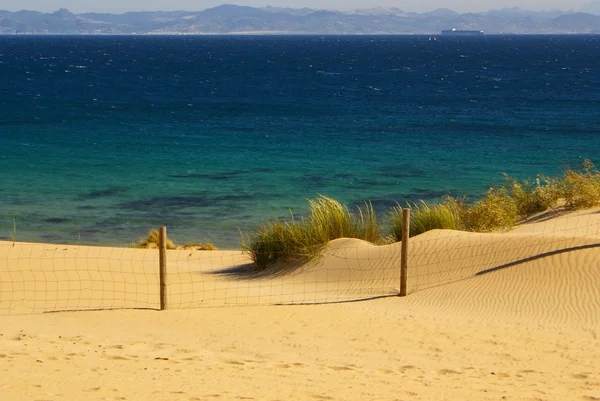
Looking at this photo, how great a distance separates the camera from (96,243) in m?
20.8

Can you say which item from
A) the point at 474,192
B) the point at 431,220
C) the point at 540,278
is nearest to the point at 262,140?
the point at 474,192

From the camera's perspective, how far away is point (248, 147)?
36.8 metres

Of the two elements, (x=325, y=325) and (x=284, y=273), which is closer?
(x=325, y=325)

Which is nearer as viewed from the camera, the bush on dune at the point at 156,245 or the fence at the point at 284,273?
the fence at the point at 284,273

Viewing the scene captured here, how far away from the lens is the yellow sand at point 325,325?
27.1 ft

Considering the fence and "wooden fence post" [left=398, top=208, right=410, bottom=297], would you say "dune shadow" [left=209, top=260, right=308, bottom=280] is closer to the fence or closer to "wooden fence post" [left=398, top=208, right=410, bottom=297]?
the fence

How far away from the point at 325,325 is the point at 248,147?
86.3 ft

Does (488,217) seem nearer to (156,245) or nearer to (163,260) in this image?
(156,245)

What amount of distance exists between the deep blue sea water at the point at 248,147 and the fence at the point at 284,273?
16.0 ft

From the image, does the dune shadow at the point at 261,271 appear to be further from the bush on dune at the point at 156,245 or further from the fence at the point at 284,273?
the bush on dune at the point at 156,245

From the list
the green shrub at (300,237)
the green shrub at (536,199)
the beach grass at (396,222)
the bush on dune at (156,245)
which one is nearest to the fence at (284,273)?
the green shrub at (300,237)

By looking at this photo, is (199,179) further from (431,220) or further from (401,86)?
(401,86)

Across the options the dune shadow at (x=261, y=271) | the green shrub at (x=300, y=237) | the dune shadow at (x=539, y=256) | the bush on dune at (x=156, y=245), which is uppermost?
the dune shadow at (x=539, y=256)

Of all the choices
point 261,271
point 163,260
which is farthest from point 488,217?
point 163,260
